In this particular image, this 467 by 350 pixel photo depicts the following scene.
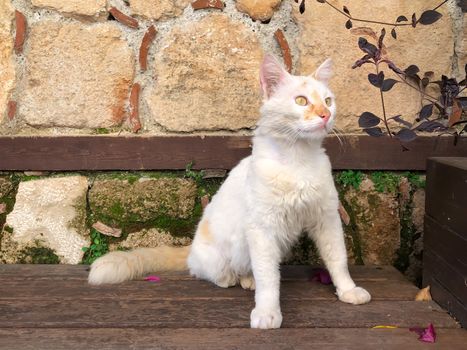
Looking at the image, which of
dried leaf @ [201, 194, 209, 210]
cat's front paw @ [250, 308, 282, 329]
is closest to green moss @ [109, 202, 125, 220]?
dried leaf @ [201, 194, 209, 210]

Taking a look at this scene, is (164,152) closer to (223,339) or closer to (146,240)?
(146,240)

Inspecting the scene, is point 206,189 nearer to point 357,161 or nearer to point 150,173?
point 150,173

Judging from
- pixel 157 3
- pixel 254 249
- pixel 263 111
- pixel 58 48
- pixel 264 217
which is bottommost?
pixel 254 249

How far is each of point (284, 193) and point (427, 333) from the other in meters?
0.64

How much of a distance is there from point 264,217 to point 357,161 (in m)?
0.78

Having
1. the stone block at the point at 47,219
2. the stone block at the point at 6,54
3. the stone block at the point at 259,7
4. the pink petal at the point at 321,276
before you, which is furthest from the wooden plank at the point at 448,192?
the stone block at the point at 6,54

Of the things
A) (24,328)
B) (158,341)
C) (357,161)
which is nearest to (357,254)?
(357,161)

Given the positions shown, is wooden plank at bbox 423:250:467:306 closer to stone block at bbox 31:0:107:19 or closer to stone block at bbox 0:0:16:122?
stone block at bbox 31:0:107:19

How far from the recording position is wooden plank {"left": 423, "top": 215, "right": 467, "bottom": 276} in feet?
5.45

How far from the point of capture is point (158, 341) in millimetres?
1538

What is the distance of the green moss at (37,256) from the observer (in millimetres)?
2426

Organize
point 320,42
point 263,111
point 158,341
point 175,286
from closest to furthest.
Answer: point 158,341
point 263,111
point 175,286
point 320,42

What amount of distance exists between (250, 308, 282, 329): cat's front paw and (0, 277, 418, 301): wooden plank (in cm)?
28

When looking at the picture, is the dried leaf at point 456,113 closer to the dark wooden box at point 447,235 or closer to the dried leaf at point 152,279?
the dark wooden box at point 447,235
